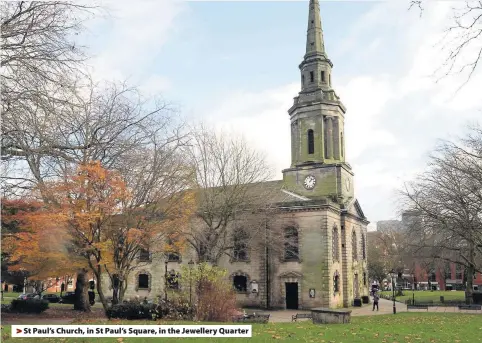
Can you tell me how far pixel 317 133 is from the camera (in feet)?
146

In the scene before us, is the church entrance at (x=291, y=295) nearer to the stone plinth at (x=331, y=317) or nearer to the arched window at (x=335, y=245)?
the arched window at (x=335, y=245)

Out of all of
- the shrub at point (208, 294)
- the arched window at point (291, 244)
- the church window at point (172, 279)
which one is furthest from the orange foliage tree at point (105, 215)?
the arched window at point (291, 244)

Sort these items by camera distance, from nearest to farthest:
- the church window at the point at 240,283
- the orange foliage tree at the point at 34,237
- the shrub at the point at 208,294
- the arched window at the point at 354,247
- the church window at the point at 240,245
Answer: the shrub at the point at 208,294 → the orange foliage tree at the point at 34,237 → the church window at the point at 240,245 → the church window at the point at 240,283 → the arched window at the point at 354,247

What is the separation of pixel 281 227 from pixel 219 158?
8600 mm

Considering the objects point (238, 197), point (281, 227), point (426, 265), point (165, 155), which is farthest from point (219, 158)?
point (426, 265)

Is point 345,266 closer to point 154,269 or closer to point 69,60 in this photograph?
point 154,269

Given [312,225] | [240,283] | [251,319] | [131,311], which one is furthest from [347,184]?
[131,311]

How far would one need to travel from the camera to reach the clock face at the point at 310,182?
4378cm

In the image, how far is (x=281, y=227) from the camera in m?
39.0

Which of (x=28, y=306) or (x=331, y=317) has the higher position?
(x=331, y=317)

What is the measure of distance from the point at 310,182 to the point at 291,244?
7202 mm

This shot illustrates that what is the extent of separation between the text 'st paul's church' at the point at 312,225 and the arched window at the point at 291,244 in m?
0.09

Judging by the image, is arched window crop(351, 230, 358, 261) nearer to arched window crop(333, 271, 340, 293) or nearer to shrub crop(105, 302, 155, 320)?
arched window crop(333, 271, 340, 293)

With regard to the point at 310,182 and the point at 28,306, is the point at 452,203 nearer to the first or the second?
the point at 310,182
